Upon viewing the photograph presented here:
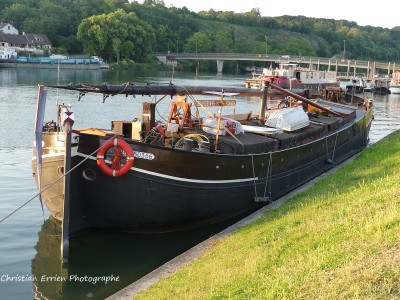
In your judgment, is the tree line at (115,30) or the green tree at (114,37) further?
the tree line at (115,30)

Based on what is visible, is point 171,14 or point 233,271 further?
point 171,14

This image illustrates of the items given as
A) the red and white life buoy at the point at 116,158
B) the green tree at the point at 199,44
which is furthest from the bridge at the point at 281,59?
the red and white life buoy at the point at 116,158

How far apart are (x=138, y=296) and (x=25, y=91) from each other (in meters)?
49.9

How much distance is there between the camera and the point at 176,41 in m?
167

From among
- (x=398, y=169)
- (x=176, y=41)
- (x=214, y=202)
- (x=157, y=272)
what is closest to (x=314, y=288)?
(x=157, y=272)

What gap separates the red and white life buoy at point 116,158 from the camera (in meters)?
13.0

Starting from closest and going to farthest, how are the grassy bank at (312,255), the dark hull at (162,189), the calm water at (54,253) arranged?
the grassy bank at (312,255)
the calm water at (54,253)
the dark hull at (162,189)

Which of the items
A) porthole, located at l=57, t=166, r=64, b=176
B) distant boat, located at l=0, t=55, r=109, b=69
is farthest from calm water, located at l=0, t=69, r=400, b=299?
distant boat, located at l=0, t=55, r=109, b=69

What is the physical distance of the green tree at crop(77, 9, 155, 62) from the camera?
384 ft

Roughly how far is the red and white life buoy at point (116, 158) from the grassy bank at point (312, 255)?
3.20 m

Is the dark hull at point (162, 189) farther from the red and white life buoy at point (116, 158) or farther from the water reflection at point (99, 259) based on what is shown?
the water reflection at point (99, 259)

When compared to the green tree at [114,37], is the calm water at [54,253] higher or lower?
lower

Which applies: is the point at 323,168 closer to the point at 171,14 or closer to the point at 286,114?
the point at 286,114

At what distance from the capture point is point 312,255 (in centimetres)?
868
